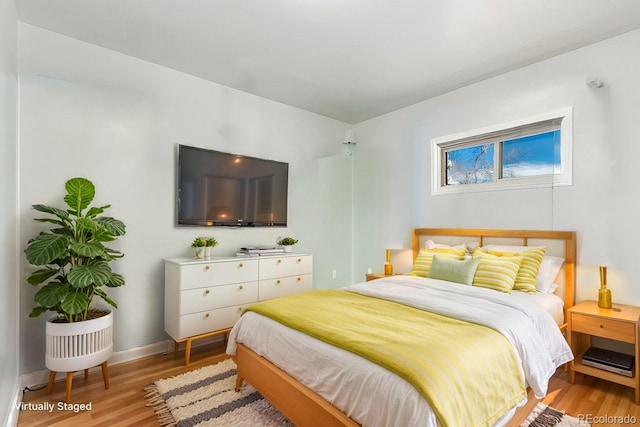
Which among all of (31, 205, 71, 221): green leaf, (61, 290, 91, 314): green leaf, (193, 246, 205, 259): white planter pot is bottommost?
(61, 290, 91, 314): green leaf

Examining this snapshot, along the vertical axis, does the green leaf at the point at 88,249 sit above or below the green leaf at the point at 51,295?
above

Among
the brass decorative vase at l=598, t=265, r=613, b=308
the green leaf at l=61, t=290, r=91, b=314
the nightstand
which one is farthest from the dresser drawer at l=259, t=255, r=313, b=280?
the brass decorative vase at l=598, t=265, r=613, b=308

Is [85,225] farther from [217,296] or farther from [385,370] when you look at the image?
[385,370]

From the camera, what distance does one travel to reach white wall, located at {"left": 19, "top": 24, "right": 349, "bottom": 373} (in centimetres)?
240

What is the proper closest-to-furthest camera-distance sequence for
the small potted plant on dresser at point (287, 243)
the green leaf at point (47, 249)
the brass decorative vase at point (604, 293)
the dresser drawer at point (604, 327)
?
the green leaf at point (47, 249) → the dresser drawer at point (604, 327) → the brass decorative vase at point (604, 293) → the small potted plant on dresser at point (287, 243)

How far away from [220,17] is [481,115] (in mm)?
2652

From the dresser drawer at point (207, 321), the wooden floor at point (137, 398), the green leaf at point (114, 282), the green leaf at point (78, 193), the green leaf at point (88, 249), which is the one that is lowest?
the wooden floor at point (137, 398)

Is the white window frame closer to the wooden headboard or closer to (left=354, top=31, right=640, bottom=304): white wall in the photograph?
(left=354, top=31, right=640, bottom=304): white wall

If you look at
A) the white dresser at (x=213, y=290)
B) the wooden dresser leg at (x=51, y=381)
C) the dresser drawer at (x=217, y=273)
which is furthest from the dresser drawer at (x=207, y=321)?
the wooden dresser leg at (x=51, y=381)

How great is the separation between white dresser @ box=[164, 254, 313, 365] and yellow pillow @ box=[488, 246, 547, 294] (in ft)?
7.11

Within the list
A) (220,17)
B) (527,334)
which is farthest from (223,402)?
(220,17)

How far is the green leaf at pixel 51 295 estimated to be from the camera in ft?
6.66

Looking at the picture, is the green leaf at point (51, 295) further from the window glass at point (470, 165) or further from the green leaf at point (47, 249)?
the window glass at point (470, 165)

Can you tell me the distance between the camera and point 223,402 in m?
2.09
